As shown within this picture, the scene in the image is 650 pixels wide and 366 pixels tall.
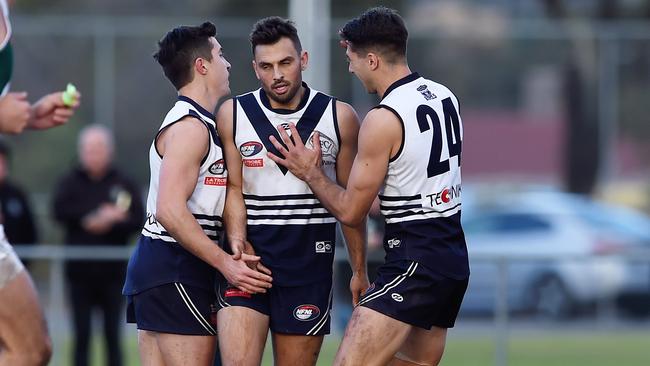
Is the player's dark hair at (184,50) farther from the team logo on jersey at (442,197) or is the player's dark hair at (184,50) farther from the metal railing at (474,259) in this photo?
the metal railing at (474,259)

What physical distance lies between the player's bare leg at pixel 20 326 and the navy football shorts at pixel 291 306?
1005 mm

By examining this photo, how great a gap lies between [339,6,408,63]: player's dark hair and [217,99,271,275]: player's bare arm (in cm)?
73

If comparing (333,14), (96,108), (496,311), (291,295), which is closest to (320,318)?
(291,295)

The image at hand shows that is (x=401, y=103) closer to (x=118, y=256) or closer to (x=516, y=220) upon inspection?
(x=118, y=256)

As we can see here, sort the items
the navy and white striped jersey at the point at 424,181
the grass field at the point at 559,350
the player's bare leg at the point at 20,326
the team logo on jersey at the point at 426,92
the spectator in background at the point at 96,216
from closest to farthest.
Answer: the player's bare leg at the point at 20,326 < the navy and white striped jersey at the point at 424,181 < the team logo on jersey at the point at 426,92 < the spectator in background at the point at 96,216 < the grass field at the point at 559,350

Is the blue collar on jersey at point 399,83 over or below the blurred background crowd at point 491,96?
over

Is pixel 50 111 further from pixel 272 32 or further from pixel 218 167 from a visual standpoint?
pixel 272 32

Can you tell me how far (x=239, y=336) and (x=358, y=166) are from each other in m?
1.04

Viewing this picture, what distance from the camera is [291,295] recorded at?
7.29 m

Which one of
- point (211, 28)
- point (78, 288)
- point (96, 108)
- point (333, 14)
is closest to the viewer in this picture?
point (211, 28)

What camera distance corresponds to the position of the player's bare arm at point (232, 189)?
23.8 feet

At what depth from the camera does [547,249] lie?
61.9 feet

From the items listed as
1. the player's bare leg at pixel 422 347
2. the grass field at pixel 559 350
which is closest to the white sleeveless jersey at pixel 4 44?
the player's bare leg at pixel 422 347

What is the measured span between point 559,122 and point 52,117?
16.2 metres
